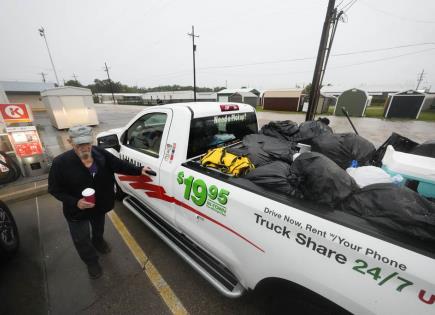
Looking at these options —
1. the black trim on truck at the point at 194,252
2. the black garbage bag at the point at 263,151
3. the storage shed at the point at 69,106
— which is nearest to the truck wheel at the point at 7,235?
the black trim on truck at the point at 194,252

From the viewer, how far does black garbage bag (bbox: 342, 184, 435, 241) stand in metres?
0.97

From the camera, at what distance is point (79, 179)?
200cm

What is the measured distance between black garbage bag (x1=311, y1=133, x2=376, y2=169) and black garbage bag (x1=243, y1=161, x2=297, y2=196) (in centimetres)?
Answer: 87

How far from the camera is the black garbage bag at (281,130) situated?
2684 mm

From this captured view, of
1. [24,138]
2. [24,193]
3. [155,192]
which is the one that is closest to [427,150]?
[155,192]

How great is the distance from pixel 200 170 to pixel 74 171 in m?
1.28

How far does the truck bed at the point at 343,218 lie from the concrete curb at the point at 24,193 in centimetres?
A: 467

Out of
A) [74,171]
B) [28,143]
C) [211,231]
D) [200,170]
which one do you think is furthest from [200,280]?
[28,143]

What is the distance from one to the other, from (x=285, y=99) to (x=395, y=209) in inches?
1172

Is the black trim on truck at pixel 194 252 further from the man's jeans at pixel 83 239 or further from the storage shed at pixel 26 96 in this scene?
the storage shed at pixel 26 96

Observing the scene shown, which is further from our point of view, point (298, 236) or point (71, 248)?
point (71, 248)

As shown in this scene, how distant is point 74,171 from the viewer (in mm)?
1954

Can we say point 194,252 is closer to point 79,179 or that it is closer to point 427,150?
point 79,179

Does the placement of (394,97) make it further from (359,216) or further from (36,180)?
(36,180)
